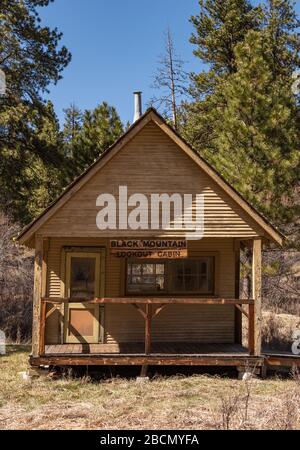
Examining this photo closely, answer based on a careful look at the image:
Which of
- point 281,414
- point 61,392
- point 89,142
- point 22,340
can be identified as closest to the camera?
point 281,414

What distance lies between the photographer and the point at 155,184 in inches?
447

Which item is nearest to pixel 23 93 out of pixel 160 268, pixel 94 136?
pixel 94 136

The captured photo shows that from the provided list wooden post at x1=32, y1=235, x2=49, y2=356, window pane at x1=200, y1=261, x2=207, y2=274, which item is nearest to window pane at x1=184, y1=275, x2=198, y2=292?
window pane at x1=200, y1=261, x2=207, y2=274

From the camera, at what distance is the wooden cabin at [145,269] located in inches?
429

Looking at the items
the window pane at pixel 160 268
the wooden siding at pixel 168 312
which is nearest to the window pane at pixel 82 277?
the wooden siding at pixel 168 312

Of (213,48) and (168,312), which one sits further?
(213,48)

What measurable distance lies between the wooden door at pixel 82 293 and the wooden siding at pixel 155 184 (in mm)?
2015

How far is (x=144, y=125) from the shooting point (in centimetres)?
1145

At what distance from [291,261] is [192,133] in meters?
7.78

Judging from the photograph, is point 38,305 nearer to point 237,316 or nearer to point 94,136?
point 237,316

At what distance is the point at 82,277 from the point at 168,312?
2562mm

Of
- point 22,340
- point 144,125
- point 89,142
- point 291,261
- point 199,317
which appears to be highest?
point 89,142

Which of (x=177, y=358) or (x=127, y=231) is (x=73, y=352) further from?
(x=127, y=231)
